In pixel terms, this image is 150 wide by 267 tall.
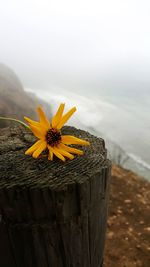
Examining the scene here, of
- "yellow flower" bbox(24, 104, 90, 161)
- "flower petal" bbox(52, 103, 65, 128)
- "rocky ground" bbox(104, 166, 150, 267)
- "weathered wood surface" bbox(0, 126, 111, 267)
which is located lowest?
"rocky ground" bbox(104, 166, 150, 267)

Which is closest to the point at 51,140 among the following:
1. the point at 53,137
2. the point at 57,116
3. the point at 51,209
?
the point at 53,137

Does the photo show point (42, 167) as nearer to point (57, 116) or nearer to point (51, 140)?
point (51, 140)

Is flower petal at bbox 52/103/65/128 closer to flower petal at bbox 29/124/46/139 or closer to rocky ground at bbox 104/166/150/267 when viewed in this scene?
flower petal at bbox 29/124/46/139

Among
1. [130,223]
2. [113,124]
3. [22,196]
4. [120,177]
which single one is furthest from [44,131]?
[113,124]

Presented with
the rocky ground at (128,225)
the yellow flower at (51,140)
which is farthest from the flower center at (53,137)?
the rocky ground at (128,225)

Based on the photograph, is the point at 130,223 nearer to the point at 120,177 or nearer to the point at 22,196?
the point at 120,177

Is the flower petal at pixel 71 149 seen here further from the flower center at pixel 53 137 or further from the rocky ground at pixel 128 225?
the rocky ground at pixel 128 225

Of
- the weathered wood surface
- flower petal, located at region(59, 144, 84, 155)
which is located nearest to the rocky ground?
the weathered wood surface

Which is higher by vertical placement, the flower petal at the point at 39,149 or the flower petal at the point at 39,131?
the flower petal at the point at 39,131
